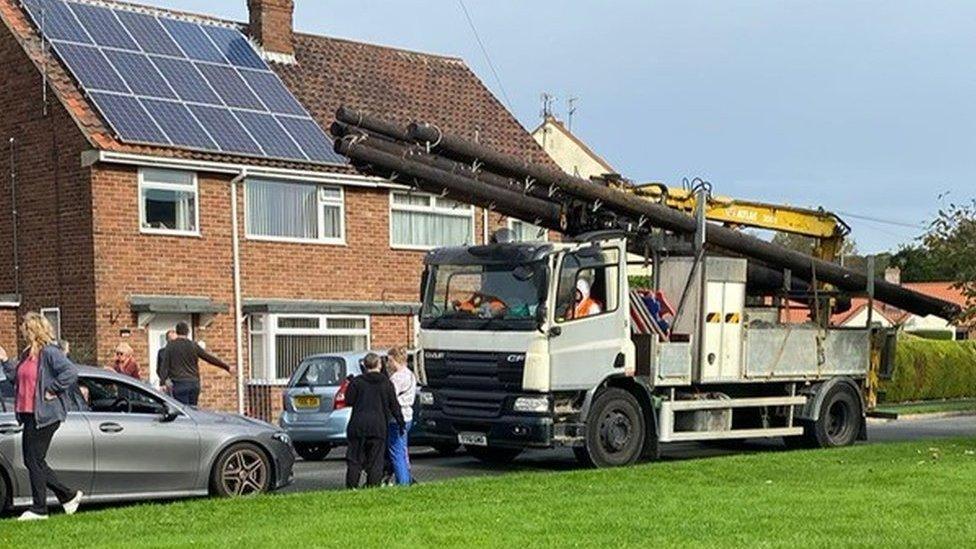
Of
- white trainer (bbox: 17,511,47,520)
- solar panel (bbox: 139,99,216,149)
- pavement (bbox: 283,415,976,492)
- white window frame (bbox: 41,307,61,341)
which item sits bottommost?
pavement (bbox: 283,415,976,492)

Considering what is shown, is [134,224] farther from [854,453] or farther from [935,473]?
[935,473]

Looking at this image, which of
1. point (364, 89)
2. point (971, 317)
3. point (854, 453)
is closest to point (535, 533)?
point (854, 453)

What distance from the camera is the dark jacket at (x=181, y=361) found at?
61.7 ft

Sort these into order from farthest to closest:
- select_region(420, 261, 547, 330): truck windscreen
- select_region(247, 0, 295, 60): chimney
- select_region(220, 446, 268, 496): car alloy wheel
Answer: select_region(247, 0, 295, 60): chimney → select_region(420, 261, 547, 330): truck windscreen → select_region(220, 446, 268, 496): car alloy wheel

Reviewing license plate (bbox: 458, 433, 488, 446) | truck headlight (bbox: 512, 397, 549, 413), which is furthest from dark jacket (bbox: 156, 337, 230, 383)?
truck headlight (bbox: 512, 397, 549, 413)

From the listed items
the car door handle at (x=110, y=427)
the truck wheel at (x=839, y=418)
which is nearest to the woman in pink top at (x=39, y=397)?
the car door handle at (x=110, y=427)

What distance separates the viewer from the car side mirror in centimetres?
1356

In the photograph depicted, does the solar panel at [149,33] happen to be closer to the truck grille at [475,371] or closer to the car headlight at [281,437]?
the truck grille at [475,371]

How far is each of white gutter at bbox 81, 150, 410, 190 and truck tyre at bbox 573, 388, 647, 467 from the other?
7.29 metres

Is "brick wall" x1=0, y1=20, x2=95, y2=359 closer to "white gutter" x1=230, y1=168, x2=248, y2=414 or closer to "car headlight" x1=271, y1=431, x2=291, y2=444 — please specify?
"white gutter" x1=230, y1=168, x2=248, y2=414

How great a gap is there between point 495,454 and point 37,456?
7.75m

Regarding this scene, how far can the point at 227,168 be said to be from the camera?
85.5 feet

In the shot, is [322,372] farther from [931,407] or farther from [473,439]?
[931,407]

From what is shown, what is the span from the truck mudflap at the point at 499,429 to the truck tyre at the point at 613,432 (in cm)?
56
